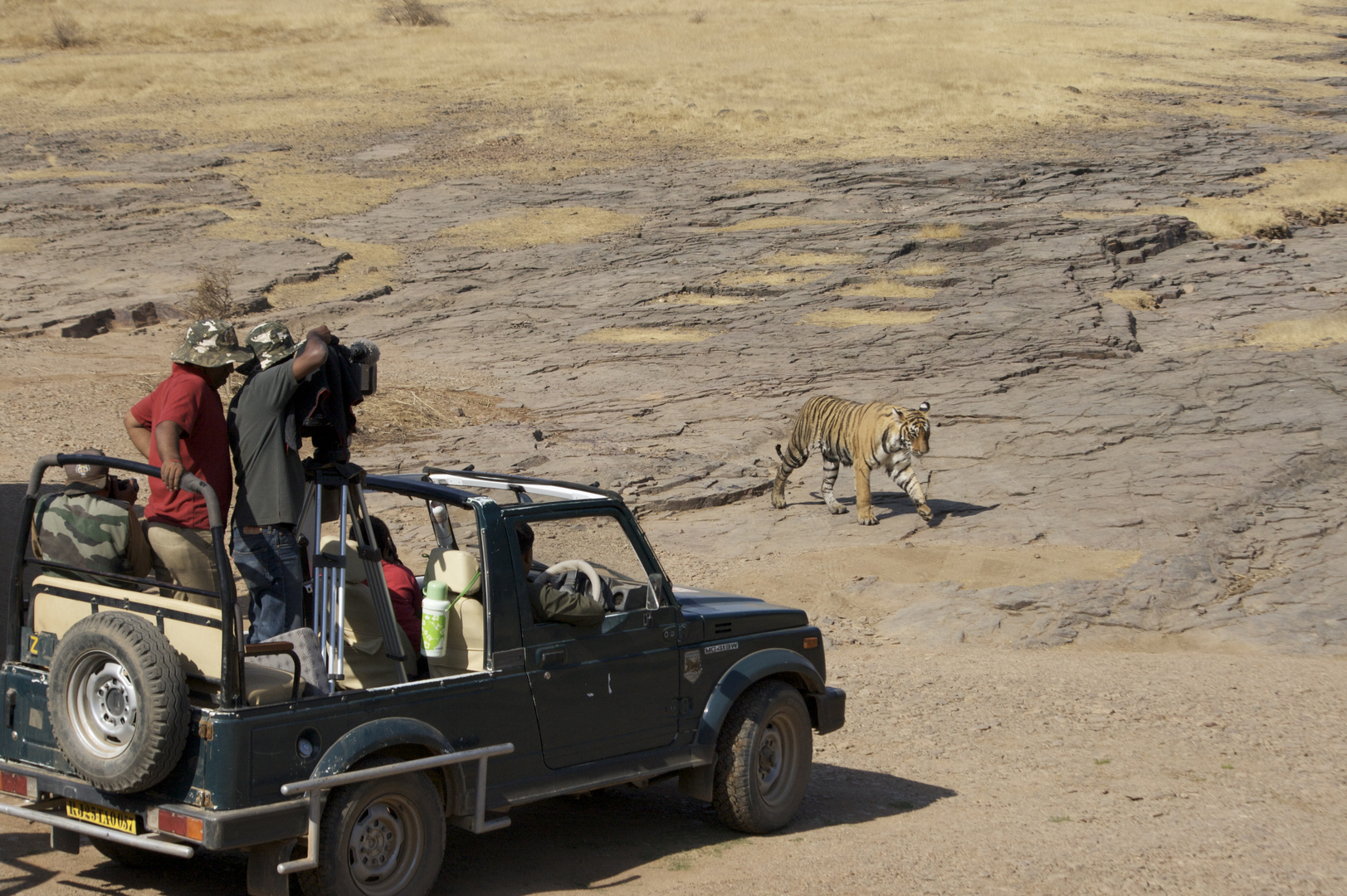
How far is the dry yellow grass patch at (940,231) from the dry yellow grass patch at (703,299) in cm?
460

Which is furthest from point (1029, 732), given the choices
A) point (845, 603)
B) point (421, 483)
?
point (421, 483)

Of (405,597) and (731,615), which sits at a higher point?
(405,597)

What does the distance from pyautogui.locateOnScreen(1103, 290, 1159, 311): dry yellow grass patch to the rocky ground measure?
0.09m

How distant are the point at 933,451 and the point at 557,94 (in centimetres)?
2945

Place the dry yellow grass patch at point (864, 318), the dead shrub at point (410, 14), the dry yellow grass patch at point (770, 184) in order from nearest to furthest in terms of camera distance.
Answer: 1. the dry yellow grass patch at point (864, 318)
2. the dry yellow grass patch at point (770, 184)
3. the dead shrub at point (410, 14)

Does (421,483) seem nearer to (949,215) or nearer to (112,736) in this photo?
(112,736)

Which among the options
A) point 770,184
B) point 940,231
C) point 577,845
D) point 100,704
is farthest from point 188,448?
point 770,184

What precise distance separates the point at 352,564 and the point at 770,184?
2697 cm

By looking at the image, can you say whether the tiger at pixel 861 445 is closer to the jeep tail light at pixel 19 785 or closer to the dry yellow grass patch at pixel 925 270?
the jeep tail light at pixel 19 785

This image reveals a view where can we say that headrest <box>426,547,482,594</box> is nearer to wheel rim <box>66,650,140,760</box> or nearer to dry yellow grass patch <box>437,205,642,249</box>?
wheel rim <box>66,650,140,760</box>

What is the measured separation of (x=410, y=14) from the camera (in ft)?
186

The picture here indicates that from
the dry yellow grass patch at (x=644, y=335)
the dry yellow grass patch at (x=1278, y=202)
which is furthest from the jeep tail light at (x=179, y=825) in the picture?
the dry yellow grass patch at (x=1278, y=202)

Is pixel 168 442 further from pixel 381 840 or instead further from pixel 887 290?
pixel 887 290

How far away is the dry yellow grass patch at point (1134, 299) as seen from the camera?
23.3m
